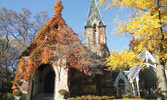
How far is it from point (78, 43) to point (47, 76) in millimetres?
7125

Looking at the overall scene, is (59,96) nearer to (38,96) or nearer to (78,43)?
(38,96)

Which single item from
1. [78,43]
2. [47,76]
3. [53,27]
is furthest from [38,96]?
[53,27]

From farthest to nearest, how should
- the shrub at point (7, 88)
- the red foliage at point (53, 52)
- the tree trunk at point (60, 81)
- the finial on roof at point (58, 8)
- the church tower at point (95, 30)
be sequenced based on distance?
the church tower at point (95, 30) < the finial on roof at point (58, 8) < the red foliage at point (53, 52) < the shrub at point (7, 88) < the tree trunk at point (60, 81)

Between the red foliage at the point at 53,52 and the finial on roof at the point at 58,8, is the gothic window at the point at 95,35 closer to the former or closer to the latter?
the finial on roof at the point at 58,8

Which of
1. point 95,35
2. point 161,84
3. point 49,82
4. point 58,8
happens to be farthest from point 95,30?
point 161,84

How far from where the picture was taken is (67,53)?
44.0ft

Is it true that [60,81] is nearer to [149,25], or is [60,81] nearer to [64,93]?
[64,93]

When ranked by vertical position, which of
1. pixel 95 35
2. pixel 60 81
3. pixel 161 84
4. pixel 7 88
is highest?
pixel 95 35

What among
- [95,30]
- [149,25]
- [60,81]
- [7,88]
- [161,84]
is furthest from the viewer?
[95,30]

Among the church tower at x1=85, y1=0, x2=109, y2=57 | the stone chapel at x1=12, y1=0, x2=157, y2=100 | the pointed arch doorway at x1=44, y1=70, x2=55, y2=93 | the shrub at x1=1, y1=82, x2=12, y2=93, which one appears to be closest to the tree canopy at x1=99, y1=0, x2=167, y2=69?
the stone chapel at x1=12, y1=0, x2=157, y2=100

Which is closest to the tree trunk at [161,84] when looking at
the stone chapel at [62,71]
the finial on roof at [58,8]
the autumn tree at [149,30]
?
the autumn tree at [149,30]

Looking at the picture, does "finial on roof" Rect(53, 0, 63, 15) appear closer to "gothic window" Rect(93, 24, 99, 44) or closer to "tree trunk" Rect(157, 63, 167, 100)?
"gothic window" Rect(93, 24, 99, 44)

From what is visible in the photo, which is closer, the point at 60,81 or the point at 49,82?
the point at 60,81

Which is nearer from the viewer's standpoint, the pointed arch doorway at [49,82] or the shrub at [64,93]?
the shrub at [64,93]
